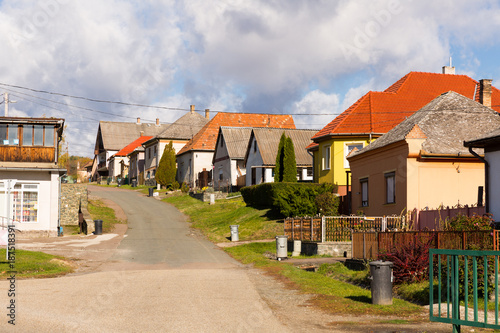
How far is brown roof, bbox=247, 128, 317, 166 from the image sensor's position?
50.0 m

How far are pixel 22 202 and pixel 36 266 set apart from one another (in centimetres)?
1529

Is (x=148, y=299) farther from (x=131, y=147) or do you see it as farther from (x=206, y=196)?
(x=131, y=147)

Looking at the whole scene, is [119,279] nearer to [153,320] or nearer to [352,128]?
[153,320]

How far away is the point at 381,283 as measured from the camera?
1311cm

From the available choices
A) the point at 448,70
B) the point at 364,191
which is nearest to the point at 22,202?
the point at 364,191

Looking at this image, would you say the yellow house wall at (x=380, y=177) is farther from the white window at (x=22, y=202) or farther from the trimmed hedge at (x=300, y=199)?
the white window at (x=22, y=202)

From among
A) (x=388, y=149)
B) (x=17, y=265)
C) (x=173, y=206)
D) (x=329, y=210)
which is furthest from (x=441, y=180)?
(x=173, y=206)

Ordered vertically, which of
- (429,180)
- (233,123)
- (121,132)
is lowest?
(429,180)

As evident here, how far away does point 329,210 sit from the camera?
32812 millimetres

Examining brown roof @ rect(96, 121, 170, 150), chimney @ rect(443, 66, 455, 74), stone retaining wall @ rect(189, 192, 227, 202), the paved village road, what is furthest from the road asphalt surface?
brown roof @ rect(96, 121, 170, 150)

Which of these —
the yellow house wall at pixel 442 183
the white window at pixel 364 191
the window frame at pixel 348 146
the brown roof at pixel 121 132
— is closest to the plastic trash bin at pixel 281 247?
the yellow house wall at pixel 442 183

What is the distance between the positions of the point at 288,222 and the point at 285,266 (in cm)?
862

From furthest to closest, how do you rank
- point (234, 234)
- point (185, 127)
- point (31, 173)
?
point (185, 127) < point (31, 173) < point (234, 234)

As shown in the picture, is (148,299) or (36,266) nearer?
(148,299)
